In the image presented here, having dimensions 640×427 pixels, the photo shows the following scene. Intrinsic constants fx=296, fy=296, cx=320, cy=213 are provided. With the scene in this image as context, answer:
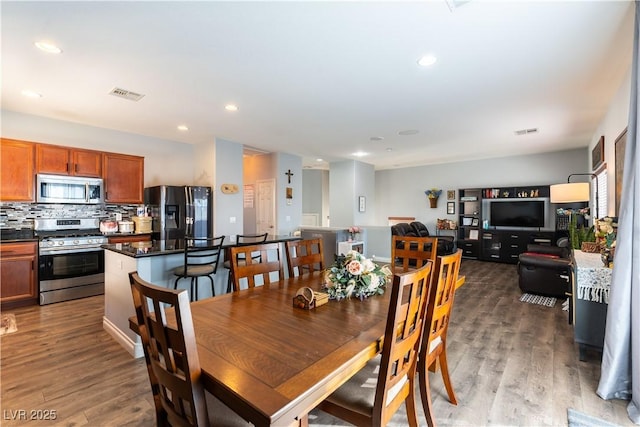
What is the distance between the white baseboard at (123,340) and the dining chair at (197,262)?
59 centimetres

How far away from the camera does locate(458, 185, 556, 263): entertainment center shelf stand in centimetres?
675

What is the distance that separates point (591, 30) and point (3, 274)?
21.7ft

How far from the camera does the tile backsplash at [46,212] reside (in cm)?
423

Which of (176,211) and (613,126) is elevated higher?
(613,126)

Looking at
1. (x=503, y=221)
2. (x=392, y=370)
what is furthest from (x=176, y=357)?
(x=503, y=221)

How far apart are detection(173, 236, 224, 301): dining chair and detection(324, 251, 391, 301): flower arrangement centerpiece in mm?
1472

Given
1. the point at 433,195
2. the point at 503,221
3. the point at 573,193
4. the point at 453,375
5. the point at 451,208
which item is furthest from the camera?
the point at 433,195

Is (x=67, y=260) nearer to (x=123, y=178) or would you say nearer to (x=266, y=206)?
(x=123, y=178)

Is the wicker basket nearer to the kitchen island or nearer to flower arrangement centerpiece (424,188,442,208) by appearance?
the kitchen island

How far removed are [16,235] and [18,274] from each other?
0.58 metres

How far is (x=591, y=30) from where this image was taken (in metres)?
2.25

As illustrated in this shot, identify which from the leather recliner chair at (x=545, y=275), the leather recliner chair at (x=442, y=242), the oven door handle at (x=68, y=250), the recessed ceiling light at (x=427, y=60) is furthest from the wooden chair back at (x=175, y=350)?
the leather recliner chair at (x=442, y=242)

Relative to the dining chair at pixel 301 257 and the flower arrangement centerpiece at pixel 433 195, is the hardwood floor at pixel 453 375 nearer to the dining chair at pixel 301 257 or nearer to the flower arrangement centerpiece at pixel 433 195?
the dining chair at pixel 301 257

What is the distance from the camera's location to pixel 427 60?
8.75 feet
